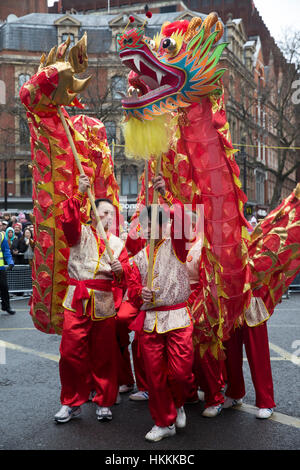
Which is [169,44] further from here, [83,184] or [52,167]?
[52,167]

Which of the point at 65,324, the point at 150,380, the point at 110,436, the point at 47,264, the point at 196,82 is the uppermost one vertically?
the point at 196,82

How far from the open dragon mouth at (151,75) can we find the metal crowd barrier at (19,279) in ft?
24.9

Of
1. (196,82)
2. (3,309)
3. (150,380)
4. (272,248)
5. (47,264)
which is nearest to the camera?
(196,82)

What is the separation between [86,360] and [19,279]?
22.9ft

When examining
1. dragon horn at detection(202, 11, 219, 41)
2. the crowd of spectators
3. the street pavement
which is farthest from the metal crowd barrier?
dragon horn at detection(202, 11, 219, 41)

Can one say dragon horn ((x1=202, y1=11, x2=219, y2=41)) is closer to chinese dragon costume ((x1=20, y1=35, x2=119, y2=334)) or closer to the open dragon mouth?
the open dragon mouth

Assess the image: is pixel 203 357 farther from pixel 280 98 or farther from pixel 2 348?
pixel 280 98

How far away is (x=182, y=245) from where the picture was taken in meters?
3.98

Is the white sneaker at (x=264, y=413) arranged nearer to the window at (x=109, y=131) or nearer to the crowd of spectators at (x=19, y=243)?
the crowd of spectators at (x=19, y=243)

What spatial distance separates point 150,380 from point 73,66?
228 centimetres

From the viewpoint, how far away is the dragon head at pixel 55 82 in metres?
3.87

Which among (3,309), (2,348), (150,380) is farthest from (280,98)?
(150,380)

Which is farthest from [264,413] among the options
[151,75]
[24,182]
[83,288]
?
[24,182]

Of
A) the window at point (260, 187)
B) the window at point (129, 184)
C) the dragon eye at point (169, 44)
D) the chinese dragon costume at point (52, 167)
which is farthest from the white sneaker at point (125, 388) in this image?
the window at point (260, 187)
